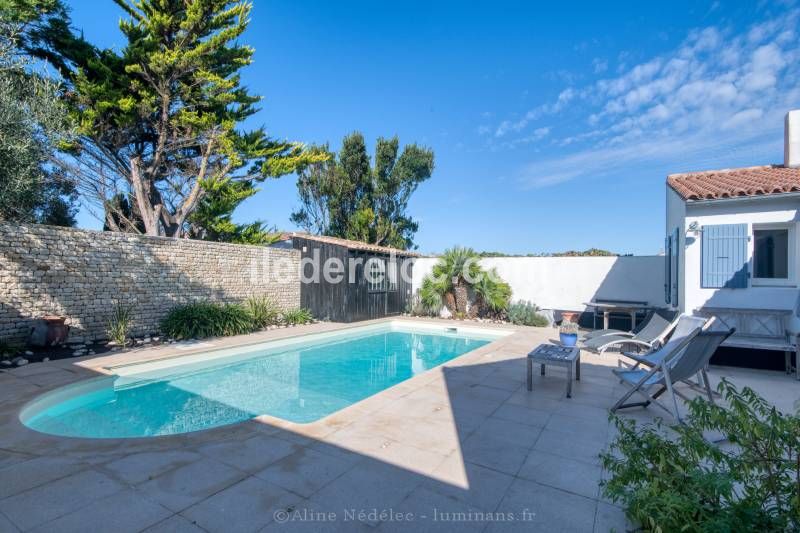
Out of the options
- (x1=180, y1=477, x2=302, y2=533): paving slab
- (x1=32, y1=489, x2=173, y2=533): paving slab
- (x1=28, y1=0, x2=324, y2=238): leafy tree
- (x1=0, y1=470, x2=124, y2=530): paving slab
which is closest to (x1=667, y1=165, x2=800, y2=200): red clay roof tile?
(x1=180, y1=477, x2=302, y2=533): paving slab

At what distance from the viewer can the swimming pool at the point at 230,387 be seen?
5.35 m

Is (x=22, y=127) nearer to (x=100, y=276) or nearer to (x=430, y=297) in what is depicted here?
(x=100, y=276)

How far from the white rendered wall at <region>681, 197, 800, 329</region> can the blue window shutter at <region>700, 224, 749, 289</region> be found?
0.12m

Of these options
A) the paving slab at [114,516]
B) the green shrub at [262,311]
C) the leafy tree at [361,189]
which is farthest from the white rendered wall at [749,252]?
the leafy tree at [361,189]

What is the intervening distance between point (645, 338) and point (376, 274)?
10.00 metres

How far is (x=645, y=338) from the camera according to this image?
7.68 meters

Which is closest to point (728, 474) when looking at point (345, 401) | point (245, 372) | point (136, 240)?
point (345, 401)

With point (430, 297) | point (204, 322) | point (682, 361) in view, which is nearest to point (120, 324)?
point (204, 322)

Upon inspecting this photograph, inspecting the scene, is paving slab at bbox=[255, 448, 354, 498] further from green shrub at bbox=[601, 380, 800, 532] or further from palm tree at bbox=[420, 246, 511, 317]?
palm tree at bbox=[420, 246, 511, 317]

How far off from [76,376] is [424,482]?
6.51 m

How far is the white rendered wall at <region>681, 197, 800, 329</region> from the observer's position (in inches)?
303

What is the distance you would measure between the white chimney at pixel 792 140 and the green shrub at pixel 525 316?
759 cm

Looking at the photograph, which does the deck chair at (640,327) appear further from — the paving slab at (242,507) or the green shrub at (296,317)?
the green shrub at (296,317)

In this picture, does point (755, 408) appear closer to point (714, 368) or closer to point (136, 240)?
point (714, 368)
